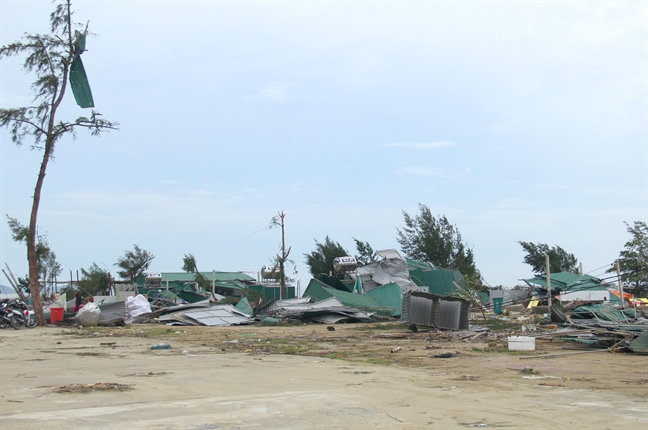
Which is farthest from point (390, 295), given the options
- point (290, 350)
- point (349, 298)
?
point (290, 350)

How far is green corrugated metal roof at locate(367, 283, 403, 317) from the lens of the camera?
107 ft

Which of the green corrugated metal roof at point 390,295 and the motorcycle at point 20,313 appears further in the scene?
→ the green corrugated metal roof at point 390,295

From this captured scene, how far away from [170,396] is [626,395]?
211 inches

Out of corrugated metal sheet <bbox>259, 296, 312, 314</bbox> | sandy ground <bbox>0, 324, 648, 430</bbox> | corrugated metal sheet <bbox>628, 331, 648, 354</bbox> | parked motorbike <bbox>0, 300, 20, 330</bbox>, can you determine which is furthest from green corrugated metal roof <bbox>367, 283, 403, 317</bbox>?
corrugated metal sheet <bbox>628, 331, 648, 354</bbox>

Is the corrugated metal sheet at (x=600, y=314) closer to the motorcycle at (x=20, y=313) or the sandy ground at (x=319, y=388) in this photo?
the sandy ground at (x=319, y=388)

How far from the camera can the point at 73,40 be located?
25.6 m

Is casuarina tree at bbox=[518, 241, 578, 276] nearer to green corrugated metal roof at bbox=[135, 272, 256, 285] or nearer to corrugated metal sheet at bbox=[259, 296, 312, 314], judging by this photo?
green corrugated metal roof at bbox=[135, 272, 256, 285]

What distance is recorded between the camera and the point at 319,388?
7.79 meters

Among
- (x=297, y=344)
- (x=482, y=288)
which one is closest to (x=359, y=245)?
(x=482, y=288)

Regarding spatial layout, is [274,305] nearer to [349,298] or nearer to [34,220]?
[349,298]

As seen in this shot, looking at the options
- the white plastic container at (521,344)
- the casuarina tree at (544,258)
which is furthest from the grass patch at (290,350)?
the casuarina tree at (544,258)

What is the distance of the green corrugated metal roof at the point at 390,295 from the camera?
32.5 meters

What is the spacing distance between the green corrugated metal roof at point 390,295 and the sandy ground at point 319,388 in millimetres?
18277

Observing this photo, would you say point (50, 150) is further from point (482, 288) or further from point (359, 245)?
point (359, 245)
